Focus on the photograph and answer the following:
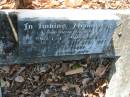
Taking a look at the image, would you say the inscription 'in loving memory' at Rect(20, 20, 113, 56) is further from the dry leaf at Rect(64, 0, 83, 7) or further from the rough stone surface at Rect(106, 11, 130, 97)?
the dry leaf at Rect(64, 0, 83, 7)

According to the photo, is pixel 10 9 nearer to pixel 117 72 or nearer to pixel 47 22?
pixel 47 22

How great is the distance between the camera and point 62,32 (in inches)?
104

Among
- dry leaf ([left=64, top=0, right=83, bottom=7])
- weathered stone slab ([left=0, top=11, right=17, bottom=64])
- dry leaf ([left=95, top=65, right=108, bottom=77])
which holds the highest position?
dry leaf ([left=64, top=0, right=83, bottom=7])

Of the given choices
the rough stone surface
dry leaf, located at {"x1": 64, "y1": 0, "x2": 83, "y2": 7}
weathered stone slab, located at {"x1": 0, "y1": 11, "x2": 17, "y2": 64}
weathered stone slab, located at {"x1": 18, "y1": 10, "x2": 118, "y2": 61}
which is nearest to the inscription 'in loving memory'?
weathered stone slab, located at {"x1": 18, "y1": 10, "x2": 118, "y2": 61}

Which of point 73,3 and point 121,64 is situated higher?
point 73,3

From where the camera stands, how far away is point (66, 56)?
291cm

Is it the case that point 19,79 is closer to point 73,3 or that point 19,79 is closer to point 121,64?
point 73,3

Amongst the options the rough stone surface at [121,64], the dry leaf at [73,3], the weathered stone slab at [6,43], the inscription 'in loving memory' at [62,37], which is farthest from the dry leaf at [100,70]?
the weathered stone slab at [6,43]

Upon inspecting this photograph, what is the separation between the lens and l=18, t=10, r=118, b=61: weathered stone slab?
2.50 m

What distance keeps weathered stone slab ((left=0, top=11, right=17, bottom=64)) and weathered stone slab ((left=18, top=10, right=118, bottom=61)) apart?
0.10 m

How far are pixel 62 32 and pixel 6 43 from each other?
0.50 metres

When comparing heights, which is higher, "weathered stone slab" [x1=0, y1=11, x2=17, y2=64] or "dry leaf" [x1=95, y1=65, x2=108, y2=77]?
"weathered stone slab" [x1=0, y1=11, x2=17, y2=64]

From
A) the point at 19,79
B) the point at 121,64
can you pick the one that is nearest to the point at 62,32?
the point at 19,79

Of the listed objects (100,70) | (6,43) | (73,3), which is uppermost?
(73,3)
